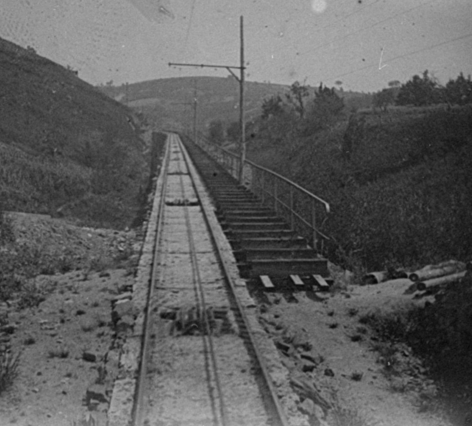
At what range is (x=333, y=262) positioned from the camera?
1461 cm

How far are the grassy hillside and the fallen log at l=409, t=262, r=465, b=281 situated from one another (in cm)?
1026

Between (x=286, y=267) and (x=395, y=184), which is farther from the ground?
(x=395, y=184)

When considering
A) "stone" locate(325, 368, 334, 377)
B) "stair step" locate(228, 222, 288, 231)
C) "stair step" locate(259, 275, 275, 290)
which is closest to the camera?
"stone" locate(325, 368, 334, 377)

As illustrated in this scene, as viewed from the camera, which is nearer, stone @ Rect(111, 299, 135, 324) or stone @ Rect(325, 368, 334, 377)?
stone @ Rect(325, 368, 334, 377)

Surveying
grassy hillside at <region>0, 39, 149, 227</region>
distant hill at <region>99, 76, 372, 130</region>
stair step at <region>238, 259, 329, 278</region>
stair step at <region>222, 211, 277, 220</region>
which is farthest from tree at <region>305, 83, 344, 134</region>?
distant hill at <region>99, 76, 372, 130</region>

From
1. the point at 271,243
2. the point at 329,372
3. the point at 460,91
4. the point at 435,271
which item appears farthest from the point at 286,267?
the point at 460,91

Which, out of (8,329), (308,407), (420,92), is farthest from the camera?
(420,92)

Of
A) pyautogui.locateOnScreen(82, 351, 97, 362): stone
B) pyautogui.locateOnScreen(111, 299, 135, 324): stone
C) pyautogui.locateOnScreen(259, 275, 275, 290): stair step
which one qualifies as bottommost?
pyautogui.locateOnScreen(82, 351, 97, 362): stone

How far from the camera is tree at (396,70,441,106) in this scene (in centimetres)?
3284

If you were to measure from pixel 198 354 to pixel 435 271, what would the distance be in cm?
483

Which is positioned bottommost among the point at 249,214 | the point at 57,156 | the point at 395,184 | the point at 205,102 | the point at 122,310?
the point at 122,310

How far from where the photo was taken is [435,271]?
1021 cm

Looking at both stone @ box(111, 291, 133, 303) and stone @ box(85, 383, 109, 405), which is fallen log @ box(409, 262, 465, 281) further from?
stone @ box(85, 383, 109, 405)

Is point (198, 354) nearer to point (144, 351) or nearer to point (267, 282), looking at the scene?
point (144, 351)
